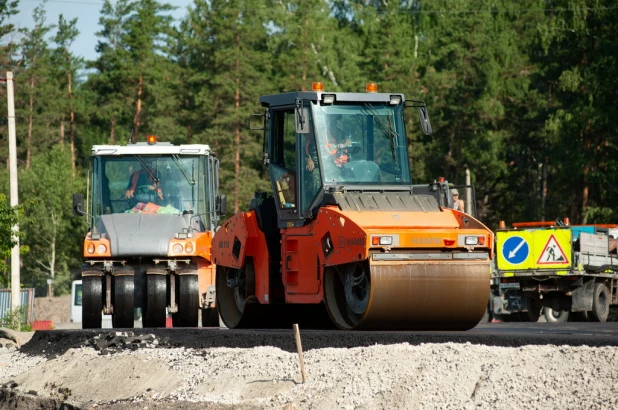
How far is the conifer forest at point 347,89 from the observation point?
45.7 m

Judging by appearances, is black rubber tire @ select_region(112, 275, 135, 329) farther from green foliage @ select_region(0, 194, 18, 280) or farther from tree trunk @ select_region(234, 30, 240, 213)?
tree trunk @ select_region(234, 30, 240, 213)

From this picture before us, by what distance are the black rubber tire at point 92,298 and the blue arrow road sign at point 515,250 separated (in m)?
11.0

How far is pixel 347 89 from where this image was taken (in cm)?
5934

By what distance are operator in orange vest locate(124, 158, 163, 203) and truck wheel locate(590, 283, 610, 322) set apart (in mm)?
10212

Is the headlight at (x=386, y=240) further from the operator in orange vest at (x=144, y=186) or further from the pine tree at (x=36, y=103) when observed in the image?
the pine tree at (x=36, y=103)

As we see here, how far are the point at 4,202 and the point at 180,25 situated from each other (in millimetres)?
43529

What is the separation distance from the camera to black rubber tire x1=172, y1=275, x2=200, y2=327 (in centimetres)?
1684

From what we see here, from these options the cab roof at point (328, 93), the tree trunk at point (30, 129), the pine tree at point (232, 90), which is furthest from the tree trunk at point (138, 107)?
the cab roof at point (328, 93)

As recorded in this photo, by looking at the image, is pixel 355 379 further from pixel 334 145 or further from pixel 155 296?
pixel 155 296

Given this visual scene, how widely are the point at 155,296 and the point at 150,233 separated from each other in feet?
3.18

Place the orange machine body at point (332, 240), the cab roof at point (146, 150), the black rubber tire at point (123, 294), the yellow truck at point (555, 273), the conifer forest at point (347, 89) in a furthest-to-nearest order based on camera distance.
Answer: the conifer forest at point (347, 89) < the yellow truck at point (555, 273) < the cab roof at point (146, 150) < the black rubber tire at point (123, 294) < the orange machine body at point (332, 240)

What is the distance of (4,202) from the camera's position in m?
28.3

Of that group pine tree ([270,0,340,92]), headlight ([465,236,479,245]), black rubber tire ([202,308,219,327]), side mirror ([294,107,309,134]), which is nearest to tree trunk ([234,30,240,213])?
pine tree ([270,0,340,92])

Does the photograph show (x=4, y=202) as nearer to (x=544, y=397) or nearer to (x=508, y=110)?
(x=544, y=397)
